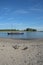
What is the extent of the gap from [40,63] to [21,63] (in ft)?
4.07

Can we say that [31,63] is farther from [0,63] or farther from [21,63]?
[0,63]

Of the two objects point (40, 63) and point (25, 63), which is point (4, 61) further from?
point (40, 63)

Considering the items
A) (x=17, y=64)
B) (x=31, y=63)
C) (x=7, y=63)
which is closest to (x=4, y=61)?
(x=7, y=63)

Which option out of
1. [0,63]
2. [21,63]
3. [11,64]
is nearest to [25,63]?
[21,63]

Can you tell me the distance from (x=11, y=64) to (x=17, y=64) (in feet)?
1.25

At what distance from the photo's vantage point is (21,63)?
7914mm

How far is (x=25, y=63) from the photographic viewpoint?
7.91m

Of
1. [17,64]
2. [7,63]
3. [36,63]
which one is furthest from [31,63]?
[7,63]

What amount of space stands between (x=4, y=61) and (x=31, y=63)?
5.87 ft

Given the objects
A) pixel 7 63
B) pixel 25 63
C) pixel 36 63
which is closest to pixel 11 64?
pixel 7 63

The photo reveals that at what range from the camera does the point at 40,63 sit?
795 cm

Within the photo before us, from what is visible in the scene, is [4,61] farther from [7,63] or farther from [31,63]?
[31,63]

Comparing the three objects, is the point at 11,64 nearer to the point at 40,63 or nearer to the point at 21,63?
the point at 21,63

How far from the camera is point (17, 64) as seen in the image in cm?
770
